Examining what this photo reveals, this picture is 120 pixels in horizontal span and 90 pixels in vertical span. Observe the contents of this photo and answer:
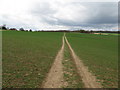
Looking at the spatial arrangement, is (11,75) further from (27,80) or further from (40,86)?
(40,86)

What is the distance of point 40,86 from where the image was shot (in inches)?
220

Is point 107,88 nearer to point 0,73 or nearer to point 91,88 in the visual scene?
point 91,88

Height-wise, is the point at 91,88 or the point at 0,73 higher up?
Answer: the point at 0,73

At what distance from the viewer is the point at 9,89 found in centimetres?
513

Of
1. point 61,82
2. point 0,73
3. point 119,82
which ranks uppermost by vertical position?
point 0,73

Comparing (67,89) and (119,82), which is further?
(119,82)

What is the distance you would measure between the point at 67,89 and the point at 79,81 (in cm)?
144

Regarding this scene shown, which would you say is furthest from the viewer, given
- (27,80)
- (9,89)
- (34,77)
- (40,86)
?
(34,77)

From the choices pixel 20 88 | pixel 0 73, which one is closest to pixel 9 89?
pixel 20 88

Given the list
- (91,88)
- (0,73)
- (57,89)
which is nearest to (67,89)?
(57,89)

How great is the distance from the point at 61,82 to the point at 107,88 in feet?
11.1

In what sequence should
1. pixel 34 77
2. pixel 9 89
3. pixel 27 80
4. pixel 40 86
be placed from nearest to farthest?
pixel 9 89 → pixel 40 86 → pixel 27 80 → pixel 34 77

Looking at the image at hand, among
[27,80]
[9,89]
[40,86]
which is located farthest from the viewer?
[27,80]

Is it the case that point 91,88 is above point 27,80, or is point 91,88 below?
below
